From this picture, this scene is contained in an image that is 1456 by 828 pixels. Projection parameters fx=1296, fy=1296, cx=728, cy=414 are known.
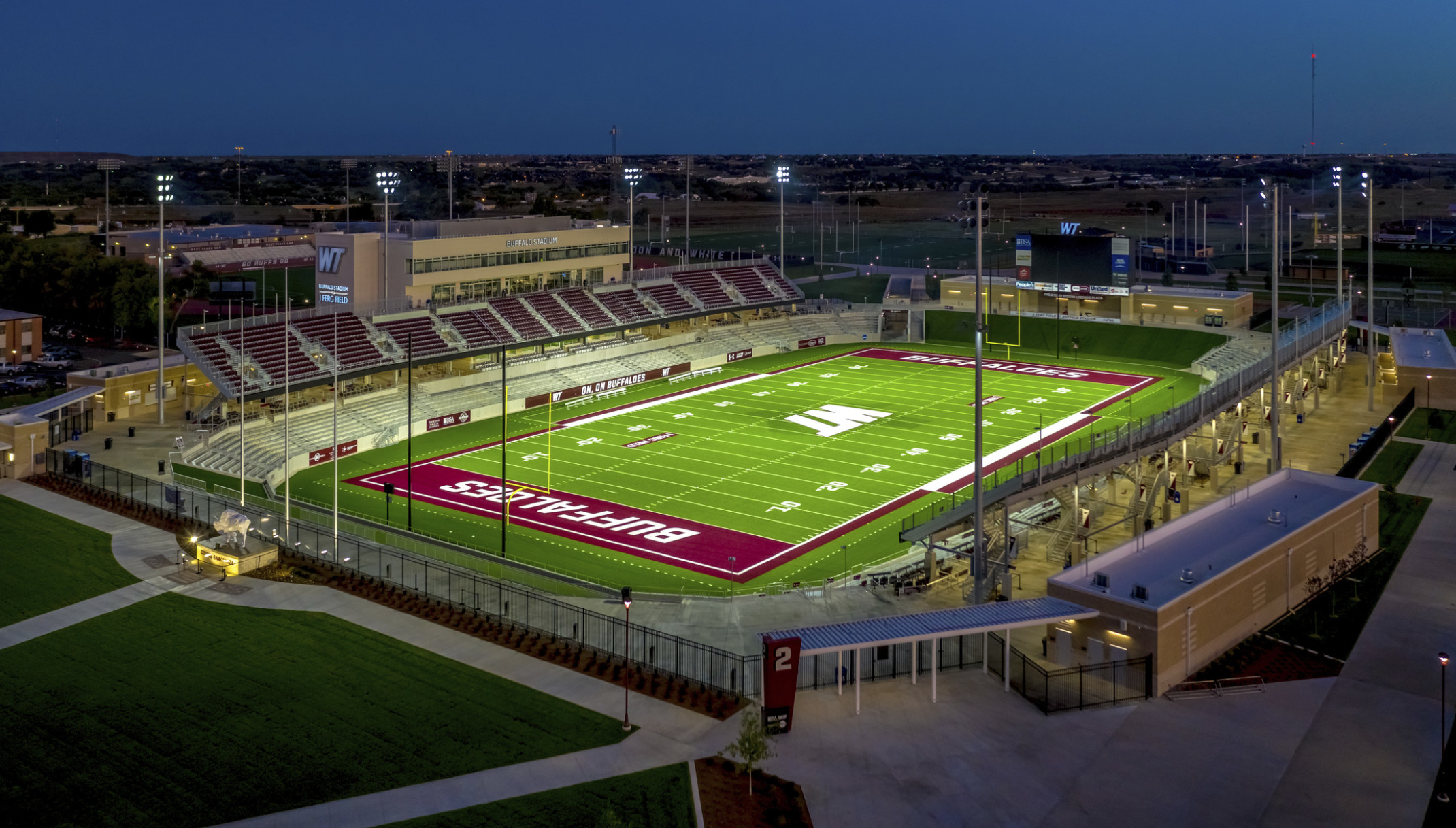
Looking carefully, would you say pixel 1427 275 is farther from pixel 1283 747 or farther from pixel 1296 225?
pixel 1283 747

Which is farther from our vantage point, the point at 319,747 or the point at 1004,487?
the point at 1004,487

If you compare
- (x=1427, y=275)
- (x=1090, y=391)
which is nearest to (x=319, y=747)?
(x=1090, y=391)

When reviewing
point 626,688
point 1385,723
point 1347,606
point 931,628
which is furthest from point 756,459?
point 1385,723

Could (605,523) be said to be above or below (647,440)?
below

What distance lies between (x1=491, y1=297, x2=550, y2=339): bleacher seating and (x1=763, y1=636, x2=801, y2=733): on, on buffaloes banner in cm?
4620

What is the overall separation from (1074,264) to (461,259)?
37.3 meters

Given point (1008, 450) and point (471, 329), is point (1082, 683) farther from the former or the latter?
point (471, 329)

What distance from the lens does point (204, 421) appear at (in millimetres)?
53375

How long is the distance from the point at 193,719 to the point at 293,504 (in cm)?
1803

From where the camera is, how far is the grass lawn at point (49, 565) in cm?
3309

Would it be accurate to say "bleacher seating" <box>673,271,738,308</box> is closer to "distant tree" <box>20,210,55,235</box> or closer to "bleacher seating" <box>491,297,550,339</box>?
"bleacher seating" <box>491,297,550,339</box>

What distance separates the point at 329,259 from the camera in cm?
6562

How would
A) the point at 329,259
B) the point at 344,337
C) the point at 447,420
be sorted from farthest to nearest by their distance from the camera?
1. the point at 329,259
2. the point at 344,337
3. the point at 447,420

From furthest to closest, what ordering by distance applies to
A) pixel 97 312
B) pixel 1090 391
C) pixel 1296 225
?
pixel 1296 225
pixel 97 312
pixel 1090 391
